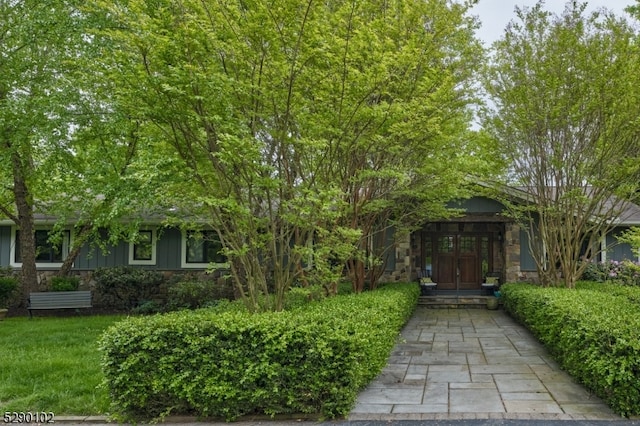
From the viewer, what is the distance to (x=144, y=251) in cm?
1454

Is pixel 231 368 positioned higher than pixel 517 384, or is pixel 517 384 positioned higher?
pixel 231 368

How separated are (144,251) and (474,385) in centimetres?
1111

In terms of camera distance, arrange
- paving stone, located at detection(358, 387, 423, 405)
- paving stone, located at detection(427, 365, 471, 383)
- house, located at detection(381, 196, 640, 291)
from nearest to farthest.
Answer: paving stone, located at detection(358, 387, 423, 405) < paving stone, located at detection(427, 365, 471, 383) < house, located at detection(381, 196, 640, 291)

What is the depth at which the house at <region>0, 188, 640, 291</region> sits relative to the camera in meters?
14.0

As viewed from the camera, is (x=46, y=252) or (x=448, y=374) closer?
(x=448, y=374)

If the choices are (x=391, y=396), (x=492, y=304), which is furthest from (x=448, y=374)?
(x=492, y=304)

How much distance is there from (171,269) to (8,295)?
411 cm

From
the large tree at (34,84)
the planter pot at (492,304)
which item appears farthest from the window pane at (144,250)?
the planter pot at (492,304)

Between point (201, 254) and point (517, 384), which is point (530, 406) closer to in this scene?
point (517, 384)

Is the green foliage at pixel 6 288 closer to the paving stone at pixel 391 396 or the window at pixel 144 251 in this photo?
the window at pixel 144 251

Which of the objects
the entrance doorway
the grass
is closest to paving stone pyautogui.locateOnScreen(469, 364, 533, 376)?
the grass

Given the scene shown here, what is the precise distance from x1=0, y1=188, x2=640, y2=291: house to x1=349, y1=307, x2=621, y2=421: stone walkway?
4975 mm

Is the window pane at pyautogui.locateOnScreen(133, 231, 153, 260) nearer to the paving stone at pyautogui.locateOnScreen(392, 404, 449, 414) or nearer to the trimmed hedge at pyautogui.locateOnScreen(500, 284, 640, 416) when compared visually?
the trimmed hedge at pyautogui.locateOnScreen(500, 284, 640, 416)

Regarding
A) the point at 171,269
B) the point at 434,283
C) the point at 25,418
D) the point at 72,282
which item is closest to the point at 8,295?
the point at 72,282
